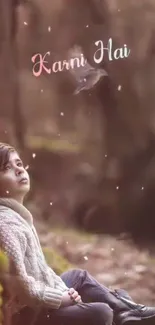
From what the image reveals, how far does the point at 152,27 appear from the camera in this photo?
1.54 meters

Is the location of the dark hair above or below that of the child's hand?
above

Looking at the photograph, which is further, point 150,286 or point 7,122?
point 7,122

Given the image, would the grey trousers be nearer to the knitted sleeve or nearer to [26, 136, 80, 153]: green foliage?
the knitted sleeve

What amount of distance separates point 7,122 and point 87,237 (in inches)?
14.1

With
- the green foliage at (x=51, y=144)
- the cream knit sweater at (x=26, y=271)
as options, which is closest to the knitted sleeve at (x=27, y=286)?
the cream knit sweater at (x=26, y=271)

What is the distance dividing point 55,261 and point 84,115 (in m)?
0.37

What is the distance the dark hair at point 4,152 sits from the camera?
1.61 metres

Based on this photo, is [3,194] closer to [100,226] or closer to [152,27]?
[100,226]

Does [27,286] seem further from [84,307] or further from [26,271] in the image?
[84,307]

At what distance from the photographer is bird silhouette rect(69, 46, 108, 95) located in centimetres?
157

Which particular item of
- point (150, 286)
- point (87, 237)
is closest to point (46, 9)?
point (87, 237)

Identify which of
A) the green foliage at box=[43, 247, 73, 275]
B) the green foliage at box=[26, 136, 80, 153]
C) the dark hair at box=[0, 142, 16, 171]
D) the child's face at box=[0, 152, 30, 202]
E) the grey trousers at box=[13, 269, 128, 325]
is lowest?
the grey trousers at box=[13, 269, 128, 325]

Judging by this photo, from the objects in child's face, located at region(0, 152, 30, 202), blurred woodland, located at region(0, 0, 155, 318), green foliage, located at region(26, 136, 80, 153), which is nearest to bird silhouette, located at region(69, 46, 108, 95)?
blurred woodland, located at region(0, 0, 155, 318)

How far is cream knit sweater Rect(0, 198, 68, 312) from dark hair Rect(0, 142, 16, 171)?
130 mm
